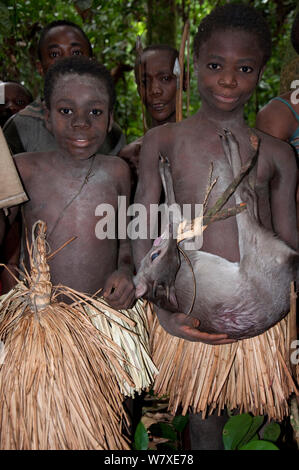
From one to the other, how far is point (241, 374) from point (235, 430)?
20cm

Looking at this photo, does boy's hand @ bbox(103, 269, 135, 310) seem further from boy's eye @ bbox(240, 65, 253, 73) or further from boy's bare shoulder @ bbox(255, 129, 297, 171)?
boy's eye @ bbox(240, 65, 253, 73)

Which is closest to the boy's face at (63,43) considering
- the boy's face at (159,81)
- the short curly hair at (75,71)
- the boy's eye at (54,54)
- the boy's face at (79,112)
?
the boy's eye at (54,54)

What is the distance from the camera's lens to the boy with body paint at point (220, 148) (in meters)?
1.40

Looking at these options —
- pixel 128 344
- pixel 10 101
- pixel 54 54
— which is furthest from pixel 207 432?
pixel 10 101

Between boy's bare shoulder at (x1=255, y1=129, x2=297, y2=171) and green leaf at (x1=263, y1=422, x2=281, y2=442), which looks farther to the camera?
green leaf at (x1=263, y1=422, x2=281, y2=442)

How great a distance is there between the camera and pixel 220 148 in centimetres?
147

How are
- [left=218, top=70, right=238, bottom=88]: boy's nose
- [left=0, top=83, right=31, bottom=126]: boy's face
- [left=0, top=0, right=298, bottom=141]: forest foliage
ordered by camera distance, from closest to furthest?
[left=218, top=70, right=238, bottom=88]: boy's nose
[left=0, top=83, right=31, bottom=126]: boy's face
[left=0, top=0, right=298, bottom=141]: forest foliage

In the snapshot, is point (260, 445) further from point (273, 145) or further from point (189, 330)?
point (273, 145)

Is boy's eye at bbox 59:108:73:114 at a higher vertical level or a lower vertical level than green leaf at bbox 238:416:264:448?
higher

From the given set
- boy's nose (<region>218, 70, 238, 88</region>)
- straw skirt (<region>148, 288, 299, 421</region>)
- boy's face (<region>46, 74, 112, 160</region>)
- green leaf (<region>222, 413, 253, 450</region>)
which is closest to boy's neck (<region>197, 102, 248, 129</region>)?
boy's nose (<region>218, 70, 238, 88</region>)

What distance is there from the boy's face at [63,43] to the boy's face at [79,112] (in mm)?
879

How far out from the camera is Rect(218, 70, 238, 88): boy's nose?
1.38 m

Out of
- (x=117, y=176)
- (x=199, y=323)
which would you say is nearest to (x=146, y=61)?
(x=117, y=176)
